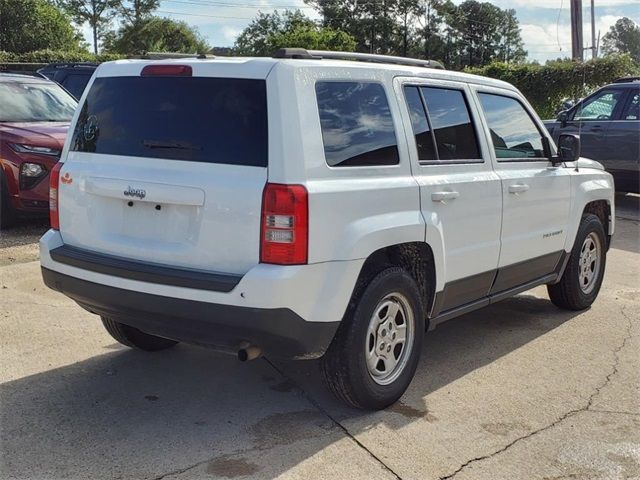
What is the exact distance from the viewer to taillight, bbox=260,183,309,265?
325 cm

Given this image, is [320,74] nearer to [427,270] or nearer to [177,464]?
[427,270]

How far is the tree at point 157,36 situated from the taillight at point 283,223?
194ft

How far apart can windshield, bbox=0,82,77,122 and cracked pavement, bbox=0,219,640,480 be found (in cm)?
422

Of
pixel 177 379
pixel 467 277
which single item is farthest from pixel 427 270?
pixel 177 379

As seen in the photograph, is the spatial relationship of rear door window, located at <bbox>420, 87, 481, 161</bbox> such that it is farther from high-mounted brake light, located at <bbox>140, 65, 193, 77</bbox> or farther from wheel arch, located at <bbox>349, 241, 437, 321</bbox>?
high-mounted brake light, located at <bbox>140, 65, 193, 77</bbox>

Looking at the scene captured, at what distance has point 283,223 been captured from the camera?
3.26 m

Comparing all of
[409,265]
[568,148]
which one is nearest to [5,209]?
[409,265]

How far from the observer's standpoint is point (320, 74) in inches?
141

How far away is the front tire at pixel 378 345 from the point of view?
3.65 m

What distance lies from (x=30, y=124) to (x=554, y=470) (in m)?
7.50

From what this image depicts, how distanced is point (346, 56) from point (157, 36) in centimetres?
6119

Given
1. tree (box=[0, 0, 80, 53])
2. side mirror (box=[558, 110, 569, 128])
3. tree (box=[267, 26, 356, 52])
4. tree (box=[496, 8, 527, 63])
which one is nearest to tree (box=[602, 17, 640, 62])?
tree (box=[496, 8, 527, 63])

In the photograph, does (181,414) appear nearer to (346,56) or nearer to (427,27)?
(346,56)

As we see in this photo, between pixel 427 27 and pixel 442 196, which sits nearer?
pixel 442 196
